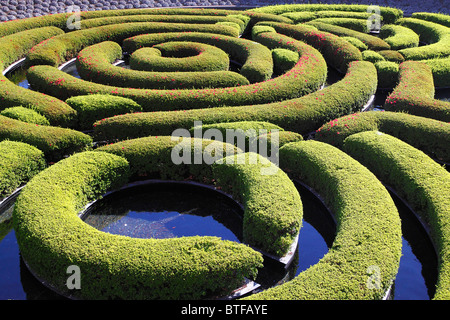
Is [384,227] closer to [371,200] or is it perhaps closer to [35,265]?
[371,200]

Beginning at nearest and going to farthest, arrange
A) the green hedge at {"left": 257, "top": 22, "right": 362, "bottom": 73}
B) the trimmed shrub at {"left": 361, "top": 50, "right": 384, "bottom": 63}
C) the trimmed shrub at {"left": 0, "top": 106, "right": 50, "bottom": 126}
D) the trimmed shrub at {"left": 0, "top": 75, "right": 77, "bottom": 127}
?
the trimmed shrub at {"left": 0, "top": 106, "right": 50, "bottom": 126} < the trimmed shrub at {"left": 0, "top": 75, "right": 77, "bottom": 127} < the trimmed shrub at {"left": 361, "top": 50, "right": 384, "bottom": 63} < the green hedge at {"left": 257, "top": 22, "right": 362, "bottom": 73}

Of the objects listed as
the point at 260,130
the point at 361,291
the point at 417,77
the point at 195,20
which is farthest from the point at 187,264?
the point at 195,20

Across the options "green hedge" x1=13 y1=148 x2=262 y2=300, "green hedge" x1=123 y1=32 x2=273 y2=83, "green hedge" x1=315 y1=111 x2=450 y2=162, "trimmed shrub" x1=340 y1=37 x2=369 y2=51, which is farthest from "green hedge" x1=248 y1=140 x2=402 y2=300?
"trimmed shrub" x1=340 y1=37 x2=369 y2=51

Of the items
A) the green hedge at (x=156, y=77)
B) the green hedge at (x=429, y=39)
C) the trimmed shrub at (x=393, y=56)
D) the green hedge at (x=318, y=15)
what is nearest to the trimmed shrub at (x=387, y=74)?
the trimmed shrub at (x=393, y=56)

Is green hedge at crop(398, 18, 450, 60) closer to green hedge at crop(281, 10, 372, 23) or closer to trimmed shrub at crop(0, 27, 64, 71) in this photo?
green hedge at crop(281, 10, 372, 23)

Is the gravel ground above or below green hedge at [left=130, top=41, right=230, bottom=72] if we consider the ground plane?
above

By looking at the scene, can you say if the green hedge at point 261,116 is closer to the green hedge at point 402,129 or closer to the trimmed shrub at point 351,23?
the green hedge at point 402,129
